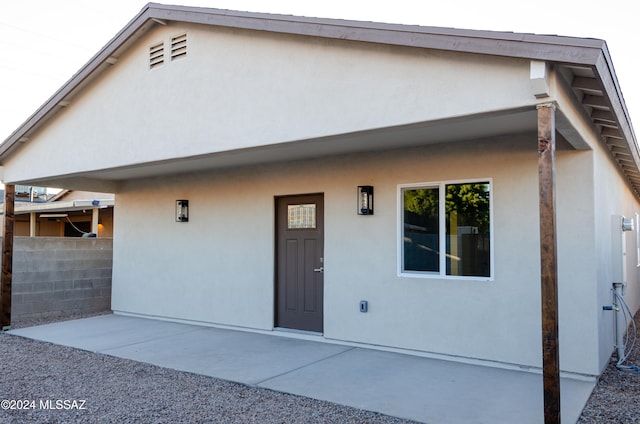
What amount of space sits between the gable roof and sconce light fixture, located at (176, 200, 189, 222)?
2645 millimetres

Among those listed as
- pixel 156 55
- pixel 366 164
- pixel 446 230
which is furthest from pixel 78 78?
pixel 446 230

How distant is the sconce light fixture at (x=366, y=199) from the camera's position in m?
7.32

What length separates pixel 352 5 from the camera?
13.5m

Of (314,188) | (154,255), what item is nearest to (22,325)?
(154,255)

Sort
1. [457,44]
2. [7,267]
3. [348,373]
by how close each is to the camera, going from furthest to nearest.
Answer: [7,267] → [348,373] → [457,44]

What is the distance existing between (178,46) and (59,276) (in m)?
6.23

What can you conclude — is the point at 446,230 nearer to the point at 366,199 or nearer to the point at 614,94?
the point at 366,199

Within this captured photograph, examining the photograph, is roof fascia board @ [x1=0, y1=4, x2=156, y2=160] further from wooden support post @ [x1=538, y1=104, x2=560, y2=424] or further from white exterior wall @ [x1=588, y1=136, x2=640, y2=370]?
white exterior wall @ [x1=588, y1=136, x2=640, y2=370]

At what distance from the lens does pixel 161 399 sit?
520cm

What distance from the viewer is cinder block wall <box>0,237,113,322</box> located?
1017 centimetres

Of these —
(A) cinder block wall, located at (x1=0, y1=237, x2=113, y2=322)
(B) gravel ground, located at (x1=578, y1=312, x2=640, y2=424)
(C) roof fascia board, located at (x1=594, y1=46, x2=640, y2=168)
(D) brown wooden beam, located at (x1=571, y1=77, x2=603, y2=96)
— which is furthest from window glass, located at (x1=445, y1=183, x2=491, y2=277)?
(A) cinder block wall, located at (x1=0, y1=237, x2=113, y2=322)

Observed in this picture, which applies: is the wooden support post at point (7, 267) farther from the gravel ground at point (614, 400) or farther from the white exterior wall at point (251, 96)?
the gravel ground at point (614, 400)

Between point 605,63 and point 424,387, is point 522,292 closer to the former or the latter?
point 424,387

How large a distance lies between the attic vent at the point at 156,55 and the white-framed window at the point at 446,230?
4.05 metres
